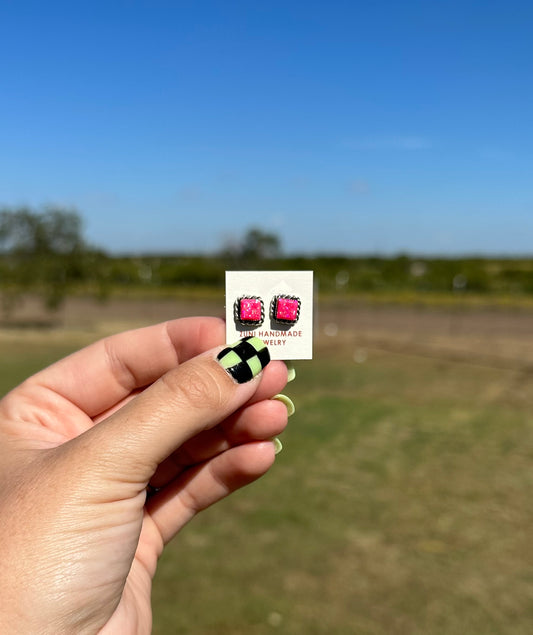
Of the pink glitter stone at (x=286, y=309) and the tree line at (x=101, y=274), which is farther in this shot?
the tree line at (x=101, y=274)

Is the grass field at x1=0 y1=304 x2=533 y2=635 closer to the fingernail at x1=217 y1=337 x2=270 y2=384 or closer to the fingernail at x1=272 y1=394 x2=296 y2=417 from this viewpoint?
the fingernail at x1=272 y1=394 x2=296 y2=417

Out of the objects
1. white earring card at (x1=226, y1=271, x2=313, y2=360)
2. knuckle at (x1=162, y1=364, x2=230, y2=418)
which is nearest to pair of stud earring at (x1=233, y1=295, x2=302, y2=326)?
white earring card at (x1=226, y1=271, x2=313, y2=360)

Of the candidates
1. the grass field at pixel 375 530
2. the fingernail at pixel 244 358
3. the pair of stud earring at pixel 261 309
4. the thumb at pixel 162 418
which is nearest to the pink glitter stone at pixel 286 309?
the pair of stud earring at pixel 261 309

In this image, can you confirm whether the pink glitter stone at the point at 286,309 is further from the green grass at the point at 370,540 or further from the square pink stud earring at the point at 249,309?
the green grass at the point at 370,540

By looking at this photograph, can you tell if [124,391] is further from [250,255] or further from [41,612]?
[250,255]

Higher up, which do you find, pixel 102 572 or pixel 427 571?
pixel 102 572

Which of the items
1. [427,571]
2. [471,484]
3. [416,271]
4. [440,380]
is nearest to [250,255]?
[440,380]
